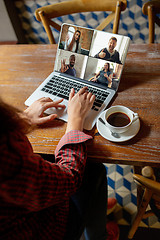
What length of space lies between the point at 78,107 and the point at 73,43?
1.17ft

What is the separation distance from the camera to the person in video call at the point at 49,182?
0.54 m

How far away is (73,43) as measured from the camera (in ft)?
3.34

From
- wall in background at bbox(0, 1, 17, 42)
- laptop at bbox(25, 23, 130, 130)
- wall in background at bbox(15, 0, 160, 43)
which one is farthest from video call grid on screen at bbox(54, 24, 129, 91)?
wall in background at bbox(0, 1, 17, 42)

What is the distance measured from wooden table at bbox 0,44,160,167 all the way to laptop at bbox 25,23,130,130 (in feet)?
0.19

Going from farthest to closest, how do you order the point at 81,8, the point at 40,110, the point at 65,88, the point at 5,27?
the point at 5,27 → the point at 81,8 → the point at 65,88 → the point at 40,110

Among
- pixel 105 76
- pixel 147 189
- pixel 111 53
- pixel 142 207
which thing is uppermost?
pixel 111 53

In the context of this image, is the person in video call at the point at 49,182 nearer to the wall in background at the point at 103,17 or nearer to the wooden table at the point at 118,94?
the wooden table at the point at 118,94

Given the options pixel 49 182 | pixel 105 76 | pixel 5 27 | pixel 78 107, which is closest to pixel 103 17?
pixel 5 27

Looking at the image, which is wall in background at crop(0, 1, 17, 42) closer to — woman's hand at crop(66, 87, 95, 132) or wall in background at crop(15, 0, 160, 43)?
wall in background at crop(15, 0, 160, 43)

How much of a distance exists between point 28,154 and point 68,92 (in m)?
0.50

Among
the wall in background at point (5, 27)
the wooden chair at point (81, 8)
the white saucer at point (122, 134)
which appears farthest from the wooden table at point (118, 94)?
the wall in background at point (5, 27)

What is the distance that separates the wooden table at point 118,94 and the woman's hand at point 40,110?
0.11 ft

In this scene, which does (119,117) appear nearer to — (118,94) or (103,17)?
(118,94)

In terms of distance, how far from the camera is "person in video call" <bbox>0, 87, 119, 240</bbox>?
54cm
